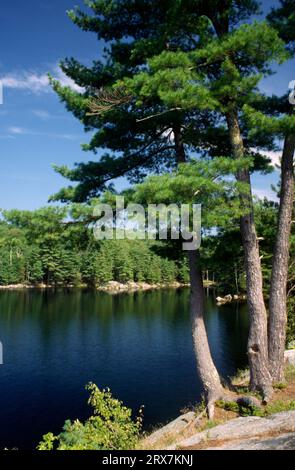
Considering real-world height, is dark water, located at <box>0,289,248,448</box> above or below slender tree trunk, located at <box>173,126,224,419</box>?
below

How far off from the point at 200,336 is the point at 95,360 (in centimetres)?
1621

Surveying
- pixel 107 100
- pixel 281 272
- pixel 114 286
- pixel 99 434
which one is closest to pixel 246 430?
pixel 99 434

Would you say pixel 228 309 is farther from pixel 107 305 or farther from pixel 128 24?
pixel 128 24

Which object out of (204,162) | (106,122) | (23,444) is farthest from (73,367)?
(204,162)

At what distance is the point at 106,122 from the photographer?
980cm

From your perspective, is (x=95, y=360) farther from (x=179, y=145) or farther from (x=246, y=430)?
(x=246, y=430)

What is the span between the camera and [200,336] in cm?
930

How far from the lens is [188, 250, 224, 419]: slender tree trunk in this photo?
9.09 m

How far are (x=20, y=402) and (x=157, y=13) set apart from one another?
53.9 ft

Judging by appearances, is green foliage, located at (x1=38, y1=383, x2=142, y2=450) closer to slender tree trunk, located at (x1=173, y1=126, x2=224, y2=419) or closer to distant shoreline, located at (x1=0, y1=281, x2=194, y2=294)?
slender tree trunk, located at (x1=173, y1=126, x2=224, y2=419)

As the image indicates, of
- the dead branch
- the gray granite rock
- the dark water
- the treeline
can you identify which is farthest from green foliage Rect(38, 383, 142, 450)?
the treeline

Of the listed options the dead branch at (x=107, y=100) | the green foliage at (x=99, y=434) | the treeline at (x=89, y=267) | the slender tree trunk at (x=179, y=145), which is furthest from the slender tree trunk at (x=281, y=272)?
the treeline at (x=89, y=267)

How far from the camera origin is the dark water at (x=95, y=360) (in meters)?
16.3

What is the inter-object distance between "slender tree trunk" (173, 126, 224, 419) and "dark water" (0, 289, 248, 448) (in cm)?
713
